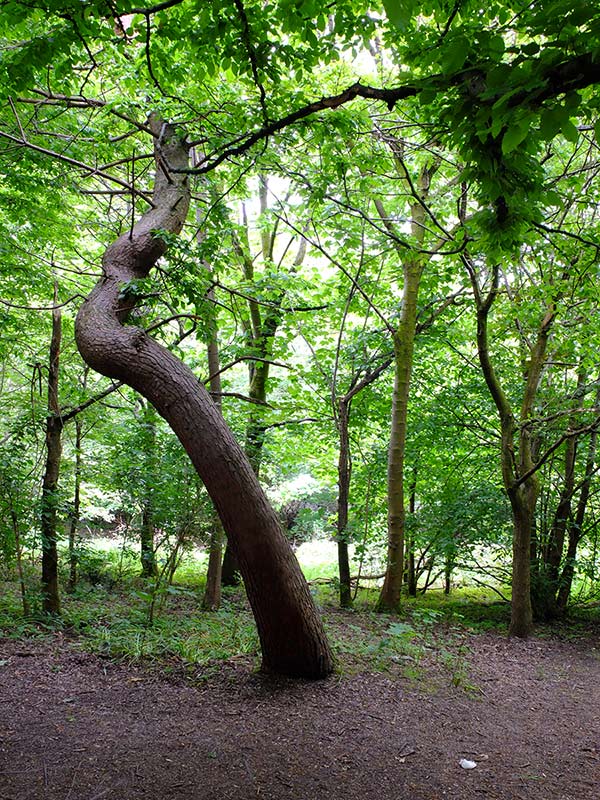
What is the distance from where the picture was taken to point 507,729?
335 cm

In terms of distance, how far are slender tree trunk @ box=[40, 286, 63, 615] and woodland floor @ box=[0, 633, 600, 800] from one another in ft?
2.39

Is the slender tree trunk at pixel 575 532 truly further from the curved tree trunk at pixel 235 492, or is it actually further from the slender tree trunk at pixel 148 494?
the slender tree trunk at pixel 148 494

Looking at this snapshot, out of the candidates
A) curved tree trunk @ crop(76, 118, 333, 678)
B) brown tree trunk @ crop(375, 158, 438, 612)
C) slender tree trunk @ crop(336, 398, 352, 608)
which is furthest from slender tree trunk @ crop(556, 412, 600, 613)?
curved tree trunk @ crop(76, 118, 333, 678)

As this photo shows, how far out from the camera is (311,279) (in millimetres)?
9266

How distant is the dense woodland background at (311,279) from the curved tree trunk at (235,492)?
2 centimetres

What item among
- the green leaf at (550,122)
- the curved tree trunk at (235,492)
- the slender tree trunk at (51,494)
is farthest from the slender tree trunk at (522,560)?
the slender tree trunk at (51,494)

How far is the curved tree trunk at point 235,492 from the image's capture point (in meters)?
3.70

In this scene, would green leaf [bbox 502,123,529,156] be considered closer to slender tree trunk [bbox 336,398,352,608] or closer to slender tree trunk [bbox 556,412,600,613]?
slender tree trunk [bbox 336,398,352,608]

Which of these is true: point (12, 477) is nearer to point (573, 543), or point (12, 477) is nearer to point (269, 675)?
point (269, 675)

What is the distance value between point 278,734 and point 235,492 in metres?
1.51

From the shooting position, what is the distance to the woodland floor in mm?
2490

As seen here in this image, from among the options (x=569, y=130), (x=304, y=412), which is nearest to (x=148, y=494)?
(x=304, y=412)

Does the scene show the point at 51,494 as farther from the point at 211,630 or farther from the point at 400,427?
the point at 400,427

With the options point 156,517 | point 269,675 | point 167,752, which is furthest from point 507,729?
point 156,517
